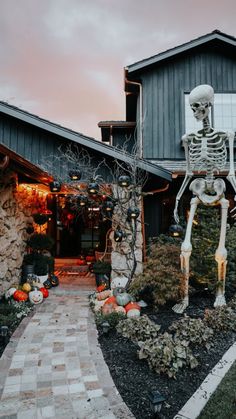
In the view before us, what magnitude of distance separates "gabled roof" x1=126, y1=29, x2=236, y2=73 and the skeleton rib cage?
4521 millimetres

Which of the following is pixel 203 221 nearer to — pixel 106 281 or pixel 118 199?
pixel 118 199

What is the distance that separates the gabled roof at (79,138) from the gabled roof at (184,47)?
10.3ft

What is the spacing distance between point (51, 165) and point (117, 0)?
5970mm

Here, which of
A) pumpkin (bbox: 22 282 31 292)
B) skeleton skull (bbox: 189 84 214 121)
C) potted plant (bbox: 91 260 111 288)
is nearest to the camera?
skeleton skull (bbox: 189 84 214 121)

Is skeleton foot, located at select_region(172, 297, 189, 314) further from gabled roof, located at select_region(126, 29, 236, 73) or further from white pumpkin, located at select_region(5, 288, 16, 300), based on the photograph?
gabled roof, located at select_region(126, 29, 236, 73)

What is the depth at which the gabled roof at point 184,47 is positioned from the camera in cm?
839

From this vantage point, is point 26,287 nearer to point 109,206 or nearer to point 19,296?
point 19,296

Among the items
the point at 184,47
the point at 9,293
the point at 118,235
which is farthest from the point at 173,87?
the point at 9,293

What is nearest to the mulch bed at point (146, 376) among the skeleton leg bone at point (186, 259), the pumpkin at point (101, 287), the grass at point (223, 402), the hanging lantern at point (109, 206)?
the grass at point (223, 402)

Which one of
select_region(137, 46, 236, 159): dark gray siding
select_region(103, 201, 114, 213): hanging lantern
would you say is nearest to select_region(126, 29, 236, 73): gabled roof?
select_region(137, 46, 236, 159): dark gray siding

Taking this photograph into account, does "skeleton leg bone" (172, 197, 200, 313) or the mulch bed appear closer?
the mulch bed

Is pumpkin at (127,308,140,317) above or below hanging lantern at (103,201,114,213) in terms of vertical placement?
below

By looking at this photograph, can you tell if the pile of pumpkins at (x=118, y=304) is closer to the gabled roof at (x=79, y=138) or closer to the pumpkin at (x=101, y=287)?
the pumpkin at (x=101, y=287)

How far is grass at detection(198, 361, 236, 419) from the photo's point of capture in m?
2.60
